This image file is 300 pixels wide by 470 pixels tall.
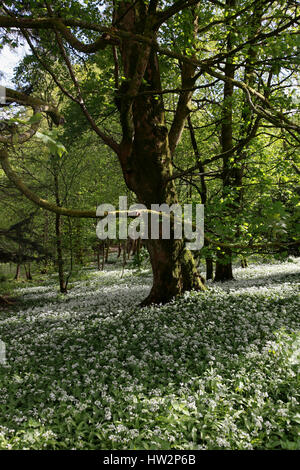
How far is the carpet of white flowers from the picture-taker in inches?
156

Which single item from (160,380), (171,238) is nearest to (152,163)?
(171,238)

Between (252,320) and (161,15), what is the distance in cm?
667

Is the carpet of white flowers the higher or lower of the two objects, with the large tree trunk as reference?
lower

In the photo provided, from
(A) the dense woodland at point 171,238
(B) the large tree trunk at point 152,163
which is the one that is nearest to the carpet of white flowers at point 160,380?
(A) the dense woodland at point 171,238

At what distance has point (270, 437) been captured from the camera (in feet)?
12.9

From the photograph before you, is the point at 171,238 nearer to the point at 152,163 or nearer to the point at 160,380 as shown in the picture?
the point at 152,163

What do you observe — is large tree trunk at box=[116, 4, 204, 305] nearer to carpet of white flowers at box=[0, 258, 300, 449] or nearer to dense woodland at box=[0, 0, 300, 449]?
dense woodland at box=[0, 0, 300, 449]

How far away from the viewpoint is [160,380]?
511 cm

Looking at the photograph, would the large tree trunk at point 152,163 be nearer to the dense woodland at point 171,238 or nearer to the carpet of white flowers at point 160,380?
the dense woodland at point 171,238

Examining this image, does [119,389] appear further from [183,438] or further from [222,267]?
[222,267]

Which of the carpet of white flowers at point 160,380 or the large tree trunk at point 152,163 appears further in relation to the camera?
the large tree trunk at point 152,163

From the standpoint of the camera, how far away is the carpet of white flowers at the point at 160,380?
3.96 meters

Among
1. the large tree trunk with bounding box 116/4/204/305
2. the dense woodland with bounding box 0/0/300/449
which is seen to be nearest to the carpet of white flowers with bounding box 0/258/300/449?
the dense woodland with bounding box 0/0/300/449
